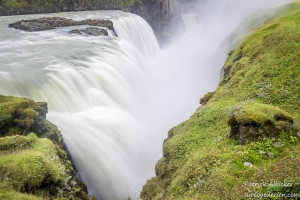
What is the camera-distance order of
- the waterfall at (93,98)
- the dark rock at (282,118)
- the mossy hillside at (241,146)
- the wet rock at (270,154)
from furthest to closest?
the waterfall at (93,98), the dark rock at (282,118), the wet rock at (270,154), the mossy hillside at (241,146)

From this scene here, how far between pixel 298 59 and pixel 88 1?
62.1 meters

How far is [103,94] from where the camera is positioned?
76.5ft

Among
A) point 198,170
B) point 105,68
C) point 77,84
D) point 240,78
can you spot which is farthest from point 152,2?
point 198,170

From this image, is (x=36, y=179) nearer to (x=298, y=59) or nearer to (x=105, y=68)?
(x=298, y=59)

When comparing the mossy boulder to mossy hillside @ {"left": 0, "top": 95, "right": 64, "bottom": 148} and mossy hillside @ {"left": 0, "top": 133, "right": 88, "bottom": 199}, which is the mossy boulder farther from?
mossy hillside @ {"left": 0, "top": 95, "right": 64, "bottom": 148}

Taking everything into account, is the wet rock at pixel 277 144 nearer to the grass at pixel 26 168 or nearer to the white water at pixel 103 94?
the grass at pixel 26 168

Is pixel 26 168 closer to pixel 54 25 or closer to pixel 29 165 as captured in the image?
pixel 29 165

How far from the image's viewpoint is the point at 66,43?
33031mm

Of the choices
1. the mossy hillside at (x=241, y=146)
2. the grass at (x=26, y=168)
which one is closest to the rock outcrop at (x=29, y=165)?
the grass at (x=26, y=168)

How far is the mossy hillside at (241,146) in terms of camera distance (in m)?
7.62

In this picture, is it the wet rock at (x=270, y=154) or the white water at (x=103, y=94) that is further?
the white water at (x=103, y=94)

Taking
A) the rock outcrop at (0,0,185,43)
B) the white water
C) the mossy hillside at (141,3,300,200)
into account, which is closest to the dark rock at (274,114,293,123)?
the mossy hillside at (141,3,300,200)

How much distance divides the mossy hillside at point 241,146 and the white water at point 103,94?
4.70 metres

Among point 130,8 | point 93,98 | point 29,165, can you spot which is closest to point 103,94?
point 93,98
